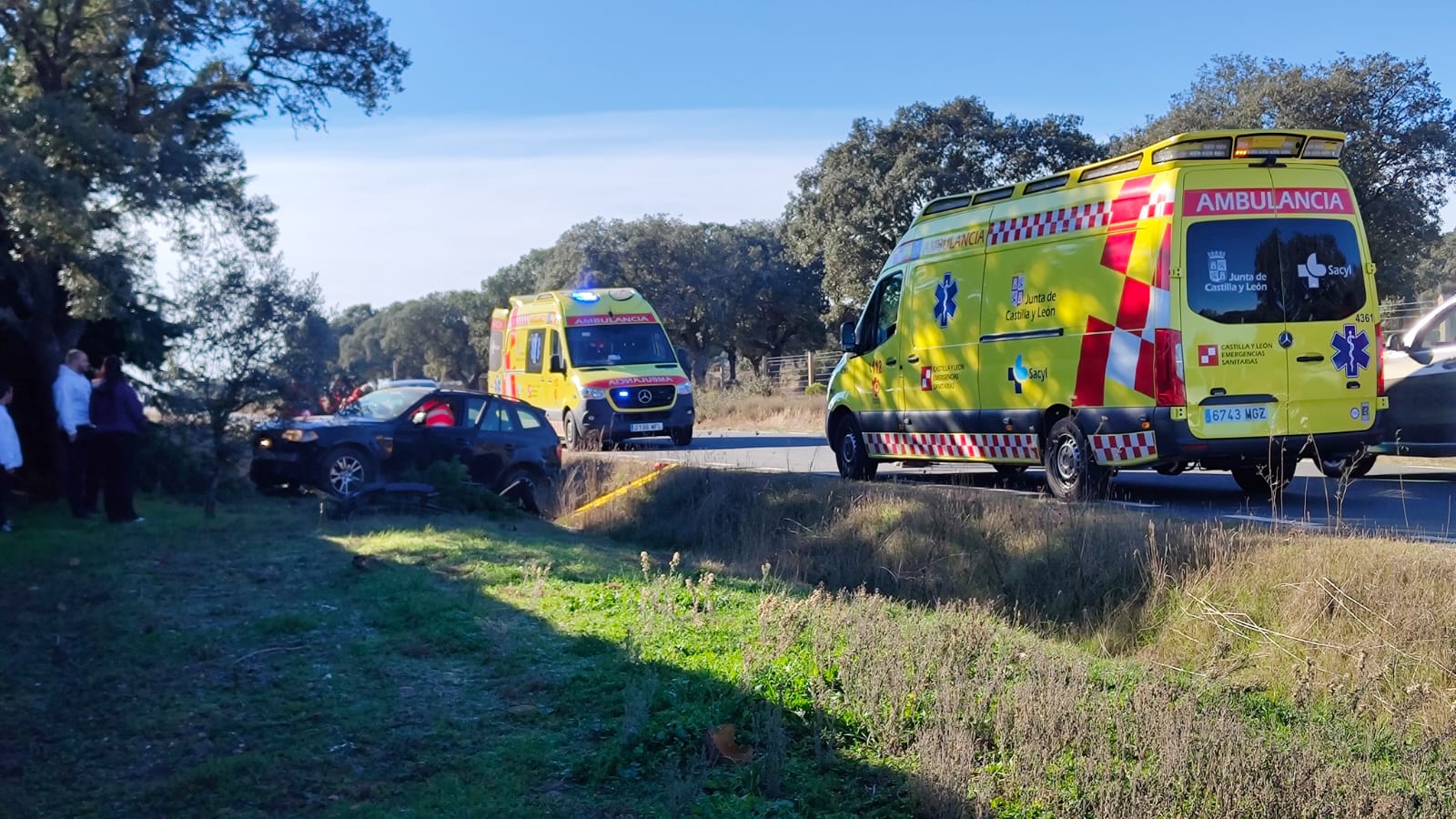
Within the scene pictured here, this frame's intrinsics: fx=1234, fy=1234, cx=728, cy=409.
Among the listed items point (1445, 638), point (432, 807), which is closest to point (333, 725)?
point (432, 807)

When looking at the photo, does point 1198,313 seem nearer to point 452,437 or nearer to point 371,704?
point 371,704

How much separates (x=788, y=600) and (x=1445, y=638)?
11.1 feet

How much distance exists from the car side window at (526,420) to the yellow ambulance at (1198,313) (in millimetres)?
6619

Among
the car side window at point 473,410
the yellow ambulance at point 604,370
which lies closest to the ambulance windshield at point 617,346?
the yellow ambulance at point 604,370

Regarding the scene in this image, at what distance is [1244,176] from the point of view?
10.3 m

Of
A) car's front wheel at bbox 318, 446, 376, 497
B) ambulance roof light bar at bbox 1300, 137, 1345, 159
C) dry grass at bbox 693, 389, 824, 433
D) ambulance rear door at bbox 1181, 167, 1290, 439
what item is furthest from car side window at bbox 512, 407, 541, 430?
dry grass at bbox 693, 389, 824, 433

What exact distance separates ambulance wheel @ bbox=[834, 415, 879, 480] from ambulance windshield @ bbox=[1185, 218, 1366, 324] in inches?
206

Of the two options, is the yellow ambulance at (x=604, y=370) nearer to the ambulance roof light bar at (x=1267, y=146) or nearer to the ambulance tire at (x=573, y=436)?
the ambulance tire at (x=573, y=436)

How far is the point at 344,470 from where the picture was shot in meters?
14.8

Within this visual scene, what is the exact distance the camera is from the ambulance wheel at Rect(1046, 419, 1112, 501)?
11031 millimetres

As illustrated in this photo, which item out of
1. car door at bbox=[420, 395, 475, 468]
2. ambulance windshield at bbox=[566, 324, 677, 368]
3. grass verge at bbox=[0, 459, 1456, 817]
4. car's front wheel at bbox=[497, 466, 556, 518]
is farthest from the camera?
ambulance windshield at bbox=[566, 324, 677, 368]

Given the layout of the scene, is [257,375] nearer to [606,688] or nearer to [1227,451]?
[606,688]

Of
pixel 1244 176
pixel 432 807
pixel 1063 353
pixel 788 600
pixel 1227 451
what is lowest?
pixel 432 807

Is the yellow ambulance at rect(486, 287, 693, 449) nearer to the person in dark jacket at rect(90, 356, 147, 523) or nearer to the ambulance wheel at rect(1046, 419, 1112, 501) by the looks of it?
the person in dark jacket at rect(90, 356, 147, 523)
